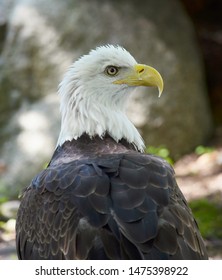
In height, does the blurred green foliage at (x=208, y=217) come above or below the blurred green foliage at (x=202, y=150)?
below

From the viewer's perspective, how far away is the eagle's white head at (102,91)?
14.8 feet

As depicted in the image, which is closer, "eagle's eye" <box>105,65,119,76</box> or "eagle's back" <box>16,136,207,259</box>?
"eagle's back" <box>16,136,207,259</box>

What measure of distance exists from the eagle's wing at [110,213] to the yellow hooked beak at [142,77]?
68cm

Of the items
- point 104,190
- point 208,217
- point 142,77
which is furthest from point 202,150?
point 104,190

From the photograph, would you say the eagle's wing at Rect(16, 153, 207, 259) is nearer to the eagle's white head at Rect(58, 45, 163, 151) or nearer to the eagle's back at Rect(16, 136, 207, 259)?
the eagle's back at Rect(16, 136, 207, 259)

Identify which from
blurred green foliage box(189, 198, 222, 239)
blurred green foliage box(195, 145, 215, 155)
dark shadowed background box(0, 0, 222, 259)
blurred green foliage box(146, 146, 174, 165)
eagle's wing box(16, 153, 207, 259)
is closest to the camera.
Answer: eagle's wing box(16, 153, 207, 259)

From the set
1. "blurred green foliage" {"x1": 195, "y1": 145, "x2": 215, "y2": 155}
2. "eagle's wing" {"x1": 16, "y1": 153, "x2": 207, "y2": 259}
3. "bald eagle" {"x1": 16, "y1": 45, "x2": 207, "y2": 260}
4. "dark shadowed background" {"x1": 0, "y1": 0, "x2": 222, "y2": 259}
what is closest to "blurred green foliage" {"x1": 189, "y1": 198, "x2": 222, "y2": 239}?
"dark shadowed background" {"x1": 0, "y1": 0, "x2": 222, "y2": 259}

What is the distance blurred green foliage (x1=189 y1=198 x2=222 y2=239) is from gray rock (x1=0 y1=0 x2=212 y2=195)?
5.49ft

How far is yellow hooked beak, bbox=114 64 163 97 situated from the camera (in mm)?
4562

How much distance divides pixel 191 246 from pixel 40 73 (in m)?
5.33

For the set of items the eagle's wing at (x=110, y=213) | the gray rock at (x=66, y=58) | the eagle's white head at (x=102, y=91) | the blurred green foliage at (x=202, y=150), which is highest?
the gray rock at (x=66, y=58)

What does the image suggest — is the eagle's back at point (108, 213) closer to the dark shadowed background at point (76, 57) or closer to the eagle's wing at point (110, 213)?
the eagle's wing at point (110, 213)

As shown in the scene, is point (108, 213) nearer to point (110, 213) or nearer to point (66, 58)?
point (110, 213)

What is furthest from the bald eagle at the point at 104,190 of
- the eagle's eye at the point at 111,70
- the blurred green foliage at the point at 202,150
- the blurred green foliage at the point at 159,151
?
the blurred green foliage at the point at 202,150
